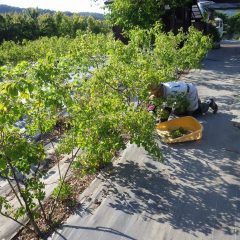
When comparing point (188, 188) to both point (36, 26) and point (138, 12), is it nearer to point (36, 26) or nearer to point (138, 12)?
point (138, 12)

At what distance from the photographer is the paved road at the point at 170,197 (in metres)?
4.92

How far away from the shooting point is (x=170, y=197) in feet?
18.7

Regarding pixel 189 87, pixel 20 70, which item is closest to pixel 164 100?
pixel 189 87

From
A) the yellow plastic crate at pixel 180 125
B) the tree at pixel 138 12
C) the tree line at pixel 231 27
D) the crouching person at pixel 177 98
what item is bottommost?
the tree line at pixel 231 27

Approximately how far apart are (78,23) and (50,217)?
37.3 m

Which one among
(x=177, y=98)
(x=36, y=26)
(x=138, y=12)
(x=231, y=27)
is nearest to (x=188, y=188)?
(x=177, y=98)

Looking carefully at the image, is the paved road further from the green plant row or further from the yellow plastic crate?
the green plant row

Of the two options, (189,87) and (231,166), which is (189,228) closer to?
(231,166)

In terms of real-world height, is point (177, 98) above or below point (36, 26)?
above

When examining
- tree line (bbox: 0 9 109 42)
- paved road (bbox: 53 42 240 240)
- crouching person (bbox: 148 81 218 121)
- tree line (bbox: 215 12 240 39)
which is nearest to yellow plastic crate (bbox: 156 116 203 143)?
crouching person (bbox: 148 81 218 121)

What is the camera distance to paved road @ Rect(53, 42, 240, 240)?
4.92 metres

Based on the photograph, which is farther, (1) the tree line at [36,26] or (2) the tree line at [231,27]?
(2) the tree line at [231,27]

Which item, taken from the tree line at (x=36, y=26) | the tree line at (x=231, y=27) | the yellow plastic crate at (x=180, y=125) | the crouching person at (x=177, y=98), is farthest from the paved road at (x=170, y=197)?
the tree line at (x=231, y=27)

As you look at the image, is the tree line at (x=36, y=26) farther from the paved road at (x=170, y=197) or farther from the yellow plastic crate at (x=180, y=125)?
the paved road at (x=170, y=197)
